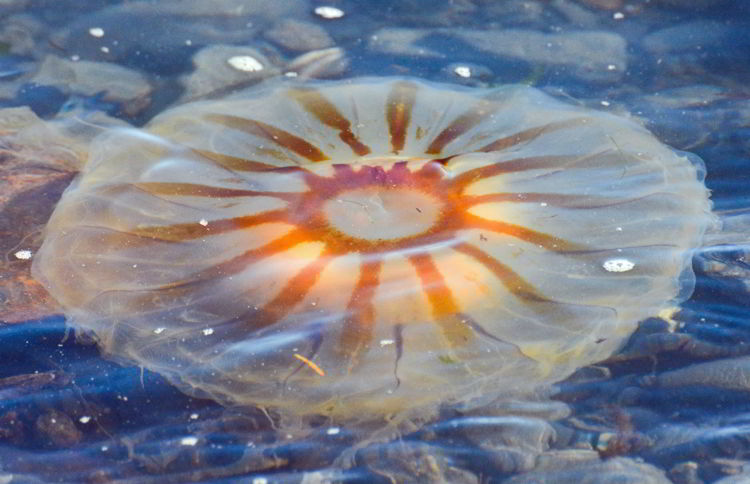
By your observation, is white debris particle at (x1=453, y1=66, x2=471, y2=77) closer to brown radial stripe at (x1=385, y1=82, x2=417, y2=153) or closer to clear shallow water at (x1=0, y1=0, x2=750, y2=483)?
clear shallow water at (x1=0, y1=0, x2=750, y2=483)

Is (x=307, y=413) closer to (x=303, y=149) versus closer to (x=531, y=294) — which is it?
(x=531, y=294)

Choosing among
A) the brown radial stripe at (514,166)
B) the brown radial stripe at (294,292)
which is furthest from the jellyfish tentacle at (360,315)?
the brown radial stripe at (514,166)

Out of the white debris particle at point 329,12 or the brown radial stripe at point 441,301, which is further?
the white debris particle at point 329,12

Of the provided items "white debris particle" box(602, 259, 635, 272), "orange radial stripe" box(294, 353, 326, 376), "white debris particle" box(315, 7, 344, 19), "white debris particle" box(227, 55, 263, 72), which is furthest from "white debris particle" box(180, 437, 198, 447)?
"white debris particle" box(315, 7, 344, 19)

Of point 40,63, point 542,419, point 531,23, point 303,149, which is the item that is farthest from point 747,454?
point 40,63

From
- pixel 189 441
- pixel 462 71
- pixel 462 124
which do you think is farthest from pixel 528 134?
pixel 189 441

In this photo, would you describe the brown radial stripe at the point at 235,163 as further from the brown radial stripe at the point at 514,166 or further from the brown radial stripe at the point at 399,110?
the brown radial stripe at the point at 514,166

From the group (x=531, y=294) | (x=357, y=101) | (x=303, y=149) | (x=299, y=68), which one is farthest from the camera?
(x=299, y=68)
